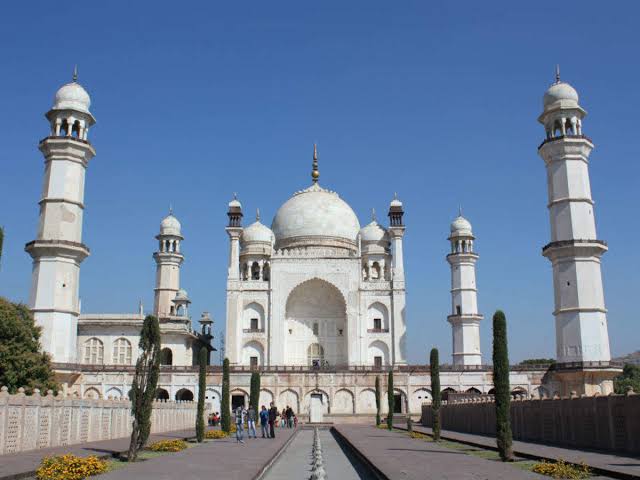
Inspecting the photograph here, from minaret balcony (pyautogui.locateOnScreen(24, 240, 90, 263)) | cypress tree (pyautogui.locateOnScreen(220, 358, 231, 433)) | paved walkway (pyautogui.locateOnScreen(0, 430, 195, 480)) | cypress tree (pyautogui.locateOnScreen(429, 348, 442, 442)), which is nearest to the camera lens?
paved walkway (pyautogui.locateOnScreen(0, 430, 195, 480))

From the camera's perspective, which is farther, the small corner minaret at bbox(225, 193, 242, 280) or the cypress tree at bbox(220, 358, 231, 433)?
the small corner minaret at bbox(225, 193, 242, 280)

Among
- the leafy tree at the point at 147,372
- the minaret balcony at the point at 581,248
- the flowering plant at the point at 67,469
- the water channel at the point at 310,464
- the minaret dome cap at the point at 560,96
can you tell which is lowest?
the water channel at the point at 310,464

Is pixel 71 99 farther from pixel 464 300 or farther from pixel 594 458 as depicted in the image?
pixel 594 458

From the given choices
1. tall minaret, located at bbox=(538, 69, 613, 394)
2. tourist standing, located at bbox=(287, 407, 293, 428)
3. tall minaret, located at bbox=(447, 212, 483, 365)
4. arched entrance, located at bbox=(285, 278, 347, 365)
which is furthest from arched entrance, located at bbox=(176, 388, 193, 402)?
tall minaret, located at bbox=(538, 69, 613, 394)

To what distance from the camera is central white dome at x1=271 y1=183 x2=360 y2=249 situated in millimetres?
48812

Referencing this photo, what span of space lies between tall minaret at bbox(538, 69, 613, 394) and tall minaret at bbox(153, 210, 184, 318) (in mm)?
25250

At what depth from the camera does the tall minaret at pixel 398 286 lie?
43.1 meters

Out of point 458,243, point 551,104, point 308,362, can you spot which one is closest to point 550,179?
point 551,104

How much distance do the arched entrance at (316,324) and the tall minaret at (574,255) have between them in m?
15.3

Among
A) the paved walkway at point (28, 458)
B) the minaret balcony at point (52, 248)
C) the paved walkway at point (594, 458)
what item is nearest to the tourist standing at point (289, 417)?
the minaret balcony at point (52, 248)

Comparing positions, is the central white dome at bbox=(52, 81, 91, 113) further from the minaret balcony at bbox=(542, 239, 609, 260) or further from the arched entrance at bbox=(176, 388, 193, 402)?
the minaret balcony at bbox=(542, 239, 609, 260)

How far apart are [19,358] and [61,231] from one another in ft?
29.2

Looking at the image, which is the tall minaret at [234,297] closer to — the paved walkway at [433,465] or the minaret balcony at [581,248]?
the minaret balcony at [581,248]

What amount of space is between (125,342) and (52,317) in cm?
1079
